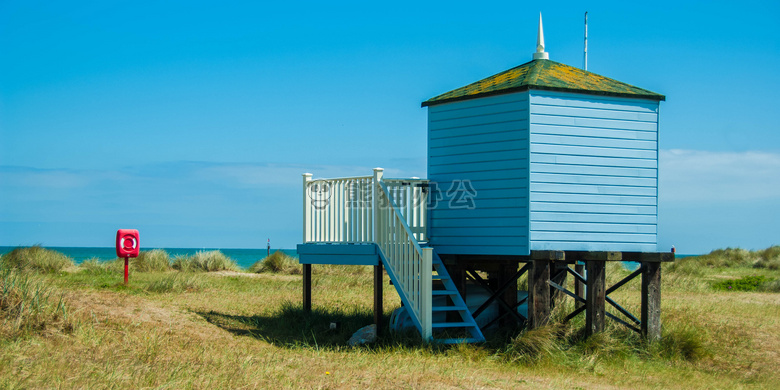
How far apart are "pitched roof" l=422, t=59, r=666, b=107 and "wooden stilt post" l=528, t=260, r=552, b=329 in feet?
9.69

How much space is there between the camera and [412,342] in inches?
432

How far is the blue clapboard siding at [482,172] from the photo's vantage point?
1151cm

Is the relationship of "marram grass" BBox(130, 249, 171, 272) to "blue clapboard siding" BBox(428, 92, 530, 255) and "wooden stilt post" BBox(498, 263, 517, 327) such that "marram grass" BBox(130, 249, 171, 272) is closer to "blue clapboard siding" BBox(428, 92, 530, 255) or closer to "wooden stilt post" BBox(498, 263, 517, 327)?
"wooden stilt post" BBox(498, 263, 517, 327)

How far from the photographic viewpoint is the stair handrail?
10.9 meters

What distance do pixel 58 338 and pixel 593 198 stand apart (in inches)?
339

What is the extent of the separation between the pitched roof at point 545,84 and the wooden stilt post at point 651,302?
9.95 ft

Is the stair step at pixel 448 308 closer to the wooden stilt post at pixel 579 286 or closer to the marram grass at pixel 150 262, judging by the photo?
the wooden stilt post at pixel 579 286

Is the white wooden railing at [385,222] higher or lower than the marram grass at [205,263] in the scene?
higher

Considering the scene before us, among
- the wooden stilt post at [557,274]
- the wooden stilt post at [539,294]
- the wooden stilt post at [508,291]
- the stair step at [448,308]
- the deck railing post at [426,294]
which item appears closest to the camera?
the deck railing post at [426,294]

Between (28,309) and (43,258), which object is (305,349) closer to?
(28,309)

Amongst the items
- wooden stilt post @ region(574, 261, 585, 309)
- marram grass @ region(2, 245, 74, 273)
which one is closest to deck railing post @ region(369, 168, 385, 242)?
wooden stilt post @ region(574, 261, 585, 309)

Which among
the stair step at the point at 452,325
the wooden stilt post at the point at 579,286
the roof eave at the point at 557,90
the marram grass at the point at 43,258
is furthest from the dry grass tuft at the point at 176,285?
the wooden stilt post at the point at 579,286

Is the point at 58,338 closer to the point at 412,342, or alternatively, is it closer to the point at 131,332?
the point at 131,332

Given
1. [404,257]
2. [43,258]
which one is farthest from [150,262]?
[404,257]
